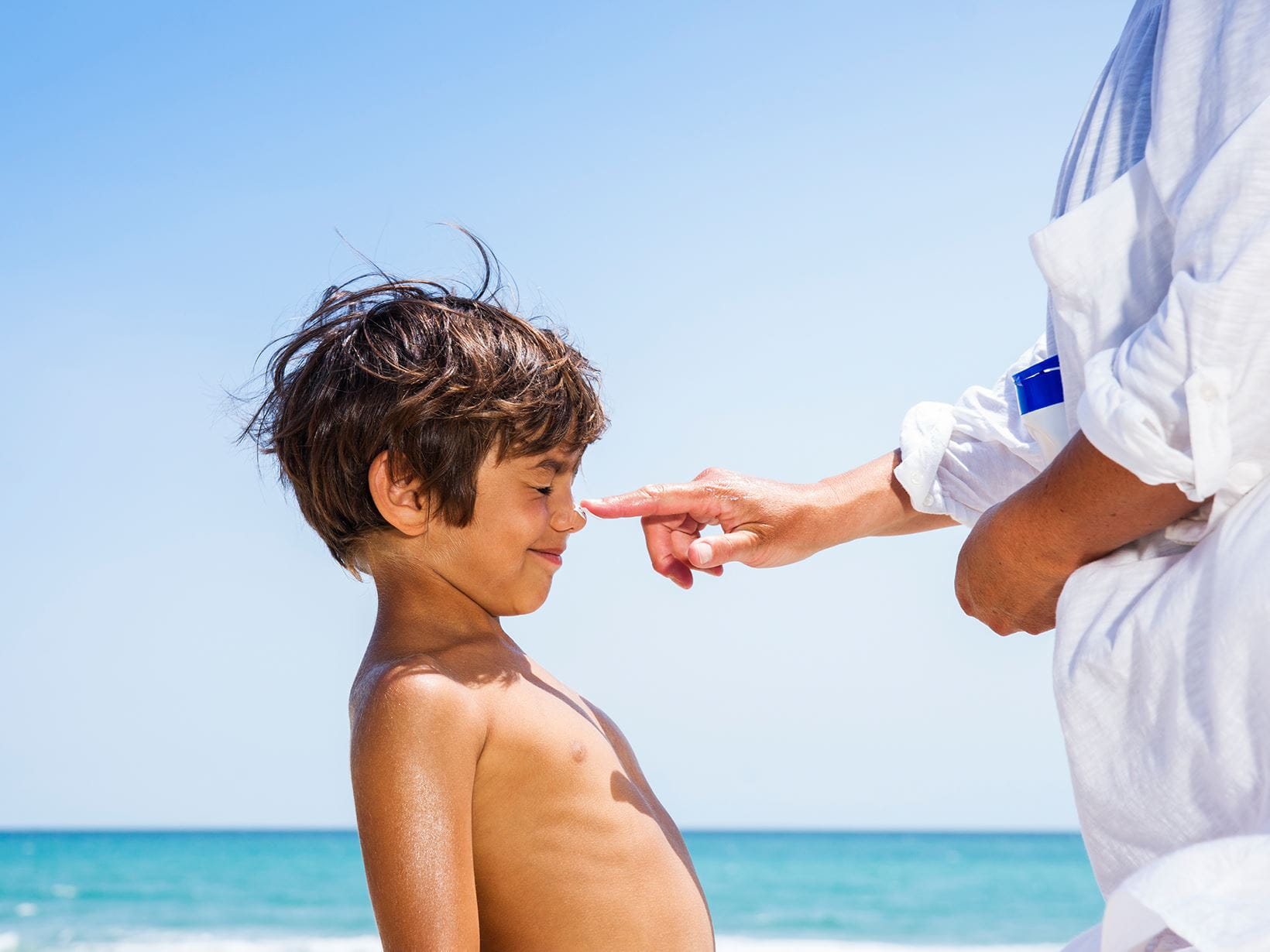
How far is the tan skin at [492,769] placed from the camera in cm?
164

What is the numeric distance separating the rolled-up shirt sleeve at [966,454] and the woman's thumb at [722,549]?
0.99 ft

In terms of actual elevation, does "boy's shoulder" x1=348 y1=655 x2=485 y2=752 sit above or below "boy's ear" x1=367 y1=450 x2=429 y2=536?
below

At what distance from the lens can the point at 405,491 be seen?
1.98 m

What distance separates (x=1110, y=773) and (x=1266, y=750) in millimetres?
181

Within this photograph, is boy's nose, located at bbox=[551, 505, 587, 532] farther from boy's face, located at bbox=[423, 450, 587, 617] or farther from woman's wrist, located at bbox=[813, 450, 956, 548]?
woman's wrist, located at bbox=[813, 450, 956, 548]

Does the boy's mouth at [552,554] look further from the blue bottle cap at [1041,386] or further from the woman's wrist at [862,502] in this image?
the blue bottle cap at [1041,386]

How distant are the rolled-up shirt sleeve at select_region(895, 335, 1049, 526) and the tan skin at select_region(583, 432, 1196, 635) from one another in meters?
0.21

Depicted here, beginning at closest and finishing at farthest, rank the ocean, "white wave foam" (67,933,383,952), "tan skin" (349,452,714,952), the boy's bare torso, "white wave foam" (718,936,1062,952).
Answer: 1. "tan skin" (349,452,714,952)
2. the boy's bare torso
3. "white wave foam" (67,933,383,952)
4. "white wave foam" (718,936,1062,952)
5. the ocean

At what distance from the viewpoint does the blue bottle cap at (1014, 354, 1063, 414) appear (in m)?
1.45

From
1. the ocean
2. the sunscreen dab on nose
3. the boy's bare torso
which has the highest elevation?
the sunscreen dab on nose

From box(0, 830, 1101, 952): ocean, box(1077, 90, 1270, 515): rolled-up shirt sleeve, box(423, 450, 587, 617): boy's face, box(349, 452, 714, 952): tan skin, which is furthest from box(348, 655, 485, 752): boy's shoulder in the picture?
box(0, 830, 1101, 952): ocean

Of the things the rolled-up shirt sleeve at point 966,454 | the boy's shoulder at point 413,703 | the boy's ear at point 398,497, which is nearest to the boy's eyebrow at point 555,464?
the boy's ear at point 398,497

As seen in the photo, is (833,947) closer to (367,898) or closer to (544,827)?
(367,898)

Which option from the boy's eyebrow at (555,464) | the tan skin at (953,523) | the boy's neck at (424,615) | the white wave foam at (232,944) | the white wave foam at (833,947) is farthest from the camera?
the white wave foam at (833,947)
